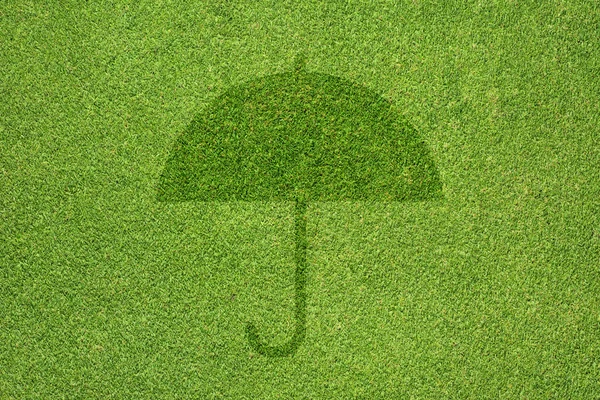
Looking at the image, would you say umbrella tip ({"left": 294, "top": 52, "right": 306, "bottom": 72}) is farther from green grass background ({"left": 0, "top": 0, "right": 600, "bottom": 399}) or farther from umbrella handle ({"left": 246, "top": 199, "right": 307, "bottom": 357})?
umbrella handle ({"left": 246, "top": 199, "right": 307, "bottom": 357})

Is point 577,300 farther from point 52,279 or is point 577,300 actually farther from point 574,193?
point 52,279

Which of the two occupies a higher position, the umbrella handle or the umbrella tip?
the umbrella tip

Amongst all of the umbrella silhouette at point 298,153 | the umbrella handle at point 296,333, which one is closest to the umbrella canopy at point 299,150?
the umbrella silhouette at point 298,153

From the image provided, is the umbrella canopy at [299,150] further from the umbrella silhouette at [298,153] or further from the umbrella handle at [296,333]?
the umbrella handle at [296,333]

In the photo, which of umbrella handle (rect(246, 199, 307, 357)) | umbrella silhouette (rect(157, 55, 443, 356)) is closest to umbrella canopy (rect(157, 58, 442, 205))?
umbrella silhouette (rect(157, 55, 443, 356))

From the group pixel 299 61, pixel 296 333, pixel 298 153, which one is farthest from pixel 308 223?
pixel 299 61

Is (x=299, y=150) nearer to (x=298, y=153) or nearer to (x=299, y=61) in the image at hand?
(x=298, y=153)

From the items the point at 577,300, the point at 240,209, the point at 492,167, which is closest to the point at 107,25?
the point at 240,209
